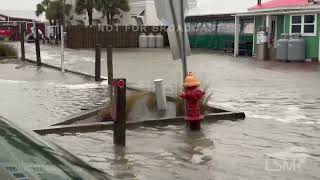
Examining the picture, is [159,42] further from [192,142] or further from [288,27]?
[192,142]

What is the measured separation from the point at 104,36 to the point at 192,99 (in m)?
34.2

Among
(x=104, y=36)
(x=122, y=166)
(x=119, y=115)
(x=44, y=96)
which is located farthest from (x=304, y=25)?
(x=122, y=166)

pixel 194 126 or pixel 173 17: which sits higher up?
pixel 173 17

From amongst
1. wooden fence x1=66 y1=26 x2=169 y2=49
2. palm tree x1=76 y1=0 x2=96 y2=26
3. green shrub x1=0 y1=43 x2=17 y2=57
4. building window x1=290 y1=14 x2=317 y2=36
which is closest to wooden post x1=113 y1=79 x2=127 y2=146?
building window x1=290 y1=14 x2=317 y2=36

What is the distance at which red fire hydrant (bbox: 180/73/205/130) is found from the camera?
9.06 m

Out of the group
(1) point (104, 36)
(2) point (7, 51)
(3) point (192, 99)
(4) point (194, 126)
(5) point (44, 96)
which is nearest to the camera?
(3) point (192, 99)

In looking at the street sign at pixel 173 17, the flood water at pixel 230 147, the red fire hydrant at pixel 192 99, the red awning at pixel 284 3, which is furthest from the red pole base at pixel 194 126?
the red awning at pixel 284 3

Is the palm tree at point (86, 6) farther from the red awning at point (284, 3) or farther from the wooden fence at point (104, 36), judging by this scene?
the red awning at point (284, 3)

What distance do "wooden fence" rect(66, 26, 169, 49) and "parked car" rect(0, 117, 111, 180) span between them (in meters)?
39.3

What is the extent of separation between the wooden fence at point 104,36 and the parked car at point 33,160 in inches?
1548

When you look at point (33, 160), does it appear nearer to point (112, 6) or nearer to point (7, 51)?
point (7, 51)

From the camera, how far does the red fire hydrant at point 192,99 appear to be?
357 inches

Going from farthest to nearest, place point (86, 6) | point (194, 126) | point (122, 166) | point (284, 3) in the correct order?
point (86, 6) → point (284, 3) → point (194, 126) → point (122, 166)

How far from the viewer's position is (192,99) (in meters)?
9.06
